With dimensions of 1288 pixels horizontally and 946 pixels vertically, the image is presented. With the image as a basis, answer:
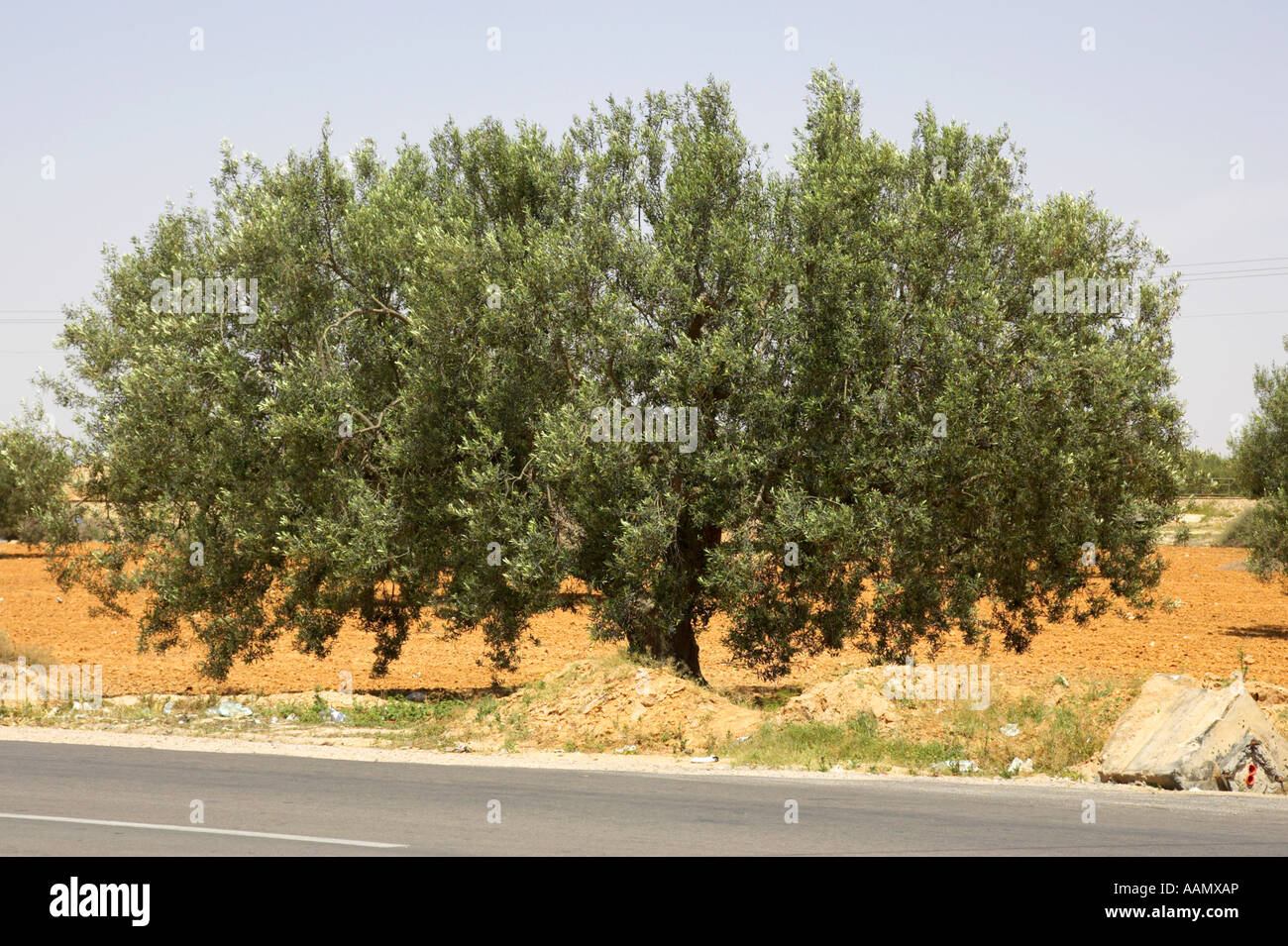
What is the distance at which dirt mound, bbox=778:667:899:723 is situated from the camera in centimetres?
1717

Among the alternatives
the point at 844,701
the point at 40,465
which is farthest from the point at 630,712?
the point at 40,465

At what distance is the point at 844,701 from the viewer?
57.3 ft

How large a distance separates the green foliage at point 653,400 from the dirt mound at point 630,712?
1.15 metres

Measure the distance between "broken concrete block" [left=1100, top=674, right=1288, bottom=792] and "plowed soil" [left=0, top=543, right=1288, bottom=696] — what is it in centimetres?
374

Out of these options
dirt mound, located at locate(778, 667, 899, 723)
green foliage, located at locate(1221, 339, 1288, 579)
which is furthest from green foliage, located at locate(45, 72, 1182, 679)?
green foliage, located at locate(1221, 339, 1288, 579)

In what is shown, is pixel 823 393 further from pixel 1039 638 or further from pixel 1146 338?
pixel 1039 638

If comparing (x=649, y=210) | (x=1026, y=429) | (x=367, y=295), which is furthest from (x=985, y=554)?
(x=367, y=295)

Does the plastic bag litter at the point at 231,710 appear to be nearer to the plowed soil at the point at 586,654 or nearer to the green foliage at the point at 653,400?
the green foliage at the point at 653,400

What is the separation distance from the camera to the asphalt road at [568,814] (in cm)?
951

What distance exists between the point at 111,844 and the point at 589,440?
34.8 ft

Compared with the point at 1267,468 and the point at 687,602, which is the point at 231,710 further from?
the point at 1267,468

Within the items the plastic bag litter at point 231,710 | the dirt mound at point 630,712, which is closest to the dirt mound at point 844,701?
the dirt mound at point 630,712

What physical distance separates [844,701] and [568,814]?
7399 millimetres

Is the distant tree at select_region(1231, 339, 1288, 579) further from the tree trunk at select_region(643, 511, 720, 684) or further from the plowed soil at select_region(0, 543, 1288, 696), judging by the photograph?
the tree trunk at select_region(643, 511, 720, 684)
